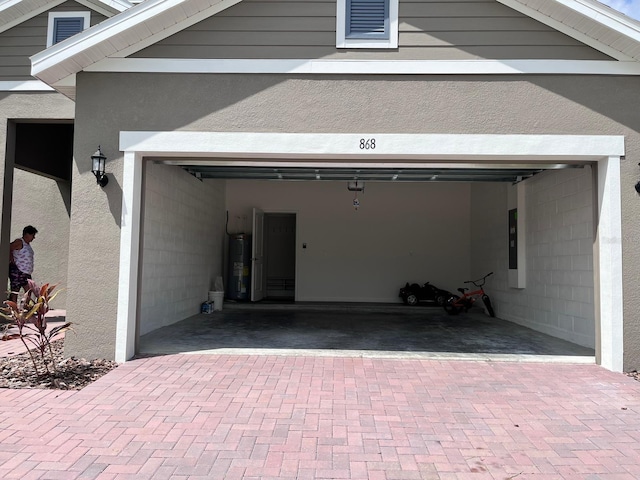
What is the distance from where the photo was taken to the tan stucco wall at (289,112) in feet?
19.3

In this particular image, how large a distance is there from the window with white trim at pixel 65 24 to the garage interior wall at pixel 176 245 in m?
2.89

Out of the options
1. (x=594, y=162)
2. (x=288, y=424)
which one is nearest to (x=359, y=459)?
(x=288, y=424)

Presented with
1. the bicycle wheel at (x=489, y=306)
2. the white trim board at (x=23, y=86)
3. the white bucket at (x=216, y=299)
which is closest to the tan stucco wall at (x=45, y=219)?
the white trim board at (x=23, y=86)

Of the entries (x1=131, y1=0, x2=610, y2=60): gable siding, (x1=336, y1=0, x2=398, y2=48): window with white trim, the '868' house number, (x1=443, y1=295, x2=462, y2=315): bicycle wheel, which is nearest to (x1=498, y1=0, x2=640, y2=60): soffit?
(x1=131, y1=0, x2=610, y2=60): gable siding

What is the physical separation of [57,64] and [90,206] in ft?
5.59

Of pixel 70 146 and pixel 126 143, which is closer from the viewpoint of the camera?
pixel 126 143

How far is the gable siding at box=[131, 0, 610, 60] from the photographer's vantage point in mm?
5984

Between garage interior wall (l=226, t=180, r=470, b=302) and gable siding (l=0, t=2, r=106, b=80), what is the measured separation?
5590 millimetres

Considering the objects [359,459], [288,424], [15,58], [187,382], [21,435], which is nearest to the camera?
[359,459]

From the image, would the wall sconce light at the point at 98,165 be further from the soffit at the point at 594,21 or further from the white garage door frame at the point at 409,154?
the soffit at the point at 594,21

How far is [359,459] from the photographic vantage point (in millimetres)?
3447

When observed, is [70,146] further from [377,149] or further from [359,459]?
[359,459]

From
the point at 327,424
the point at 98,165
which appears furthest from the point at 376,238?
the point at 327,424

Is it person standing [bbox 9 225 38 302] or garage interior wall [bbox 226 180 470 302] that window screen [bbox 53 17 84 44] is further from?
garage interior wall [bbox 226 180 470 302]
